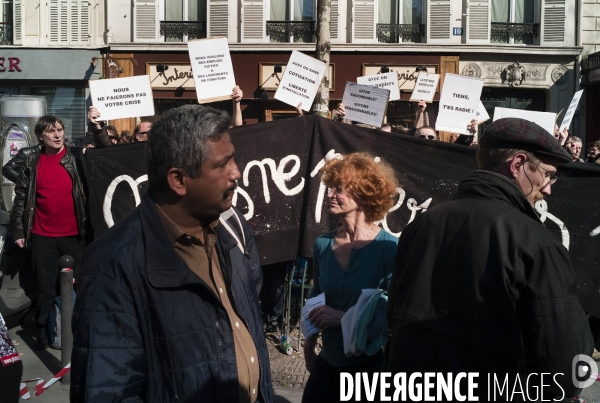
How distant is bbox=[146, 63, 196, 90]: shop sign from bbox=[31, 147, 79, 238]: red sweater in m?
12.4

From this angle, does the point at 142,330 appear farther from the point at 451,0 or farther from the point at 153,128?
the point at 451,0

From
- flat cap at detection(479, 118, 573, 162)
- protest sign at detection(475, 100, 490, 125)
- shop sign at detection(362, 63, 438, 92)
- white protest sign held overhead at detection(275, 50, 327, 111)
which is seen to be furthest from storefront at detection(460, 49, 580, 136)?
flat cap at detection(479, 118, 573, 162)

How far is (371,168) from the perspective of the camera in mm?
3865

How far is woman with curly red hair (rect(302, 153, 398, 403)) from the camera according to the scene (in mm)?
3551

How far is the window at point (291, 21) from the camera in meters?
18.8

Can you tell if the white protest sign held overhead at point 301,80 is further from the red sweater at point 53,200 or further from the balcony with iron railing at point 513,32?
the balcony with iron railing at point 513,32

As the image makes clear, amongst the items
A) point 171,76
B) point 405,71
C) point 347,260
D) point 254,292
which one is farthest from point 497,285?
point 171,76

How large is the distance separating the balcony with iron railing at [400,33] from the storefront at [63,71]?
24.9ft

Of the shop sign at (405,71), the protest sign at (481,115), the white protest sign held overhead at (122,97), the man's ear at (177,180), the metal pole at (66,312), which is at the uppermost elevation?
the shop sign at (405,71)

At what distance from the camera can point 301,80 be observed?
308 inches

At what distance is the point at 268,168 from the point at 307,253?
85cm

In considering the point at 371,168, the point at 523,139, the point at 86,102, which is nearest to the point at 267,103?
the point at 86,102

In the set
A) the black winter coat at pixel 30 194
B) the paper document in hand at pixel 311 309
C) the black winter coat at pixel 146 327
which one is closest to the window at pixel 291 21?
the black winter coat at pixel 30 194

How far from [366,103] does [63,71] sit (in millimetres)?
13562
